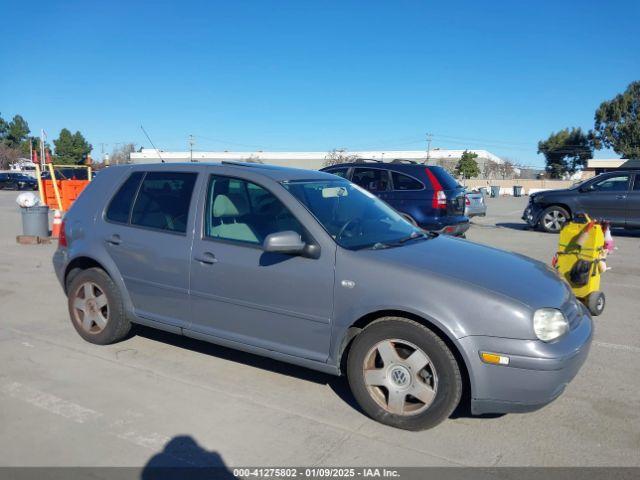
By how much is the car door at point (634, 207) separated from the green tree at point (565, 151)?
61.1 meters

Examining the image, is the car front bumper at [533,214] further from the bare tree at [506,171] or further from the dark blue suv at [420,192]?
the bare tree at [506,171]

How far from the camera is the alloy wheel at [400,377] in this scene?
3383 mm

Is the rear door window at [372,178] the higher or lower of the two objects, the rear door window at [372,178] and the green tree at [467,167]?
the lower

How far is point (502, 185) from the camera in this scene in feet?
203

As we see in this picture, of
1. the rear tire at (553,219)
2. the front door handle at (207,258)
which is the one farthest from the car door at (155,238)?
the rear tire at (553,219)

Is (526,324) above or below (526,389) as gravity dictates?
above

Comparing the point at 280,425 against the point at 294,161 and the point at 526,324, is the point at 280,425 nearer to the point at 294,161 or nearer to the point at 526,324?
the point at 526,324

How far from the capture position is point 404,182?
1029cm

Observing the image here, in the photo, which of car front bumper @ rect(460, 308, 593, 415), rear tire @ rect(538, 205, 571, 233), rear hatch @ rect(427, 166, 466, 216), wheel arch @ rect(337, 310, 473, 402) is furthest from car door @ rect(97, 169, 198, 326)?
rear tire @ rect(538, 205, 571, 233)

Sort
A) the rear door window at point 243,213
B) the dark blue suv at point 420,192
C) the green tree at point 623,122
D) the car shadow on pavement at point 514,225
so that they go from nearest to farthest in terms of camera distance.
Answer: the rear door window at point 243,213
the dark blue suv at point 420,192
the car shadow on pavement at point 514,225
the green tree at point 623,122

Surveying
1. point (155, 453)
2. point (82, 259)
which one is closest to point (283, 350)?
point (155, 453)

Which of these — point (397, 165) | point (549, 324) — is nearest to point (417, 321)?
point (549, 324)

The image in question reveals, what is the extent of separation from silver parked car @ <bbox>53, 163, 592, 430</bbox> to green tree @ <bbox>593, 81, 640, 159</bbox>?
215 feet

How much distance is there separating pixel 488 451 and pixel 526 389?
443 mm
